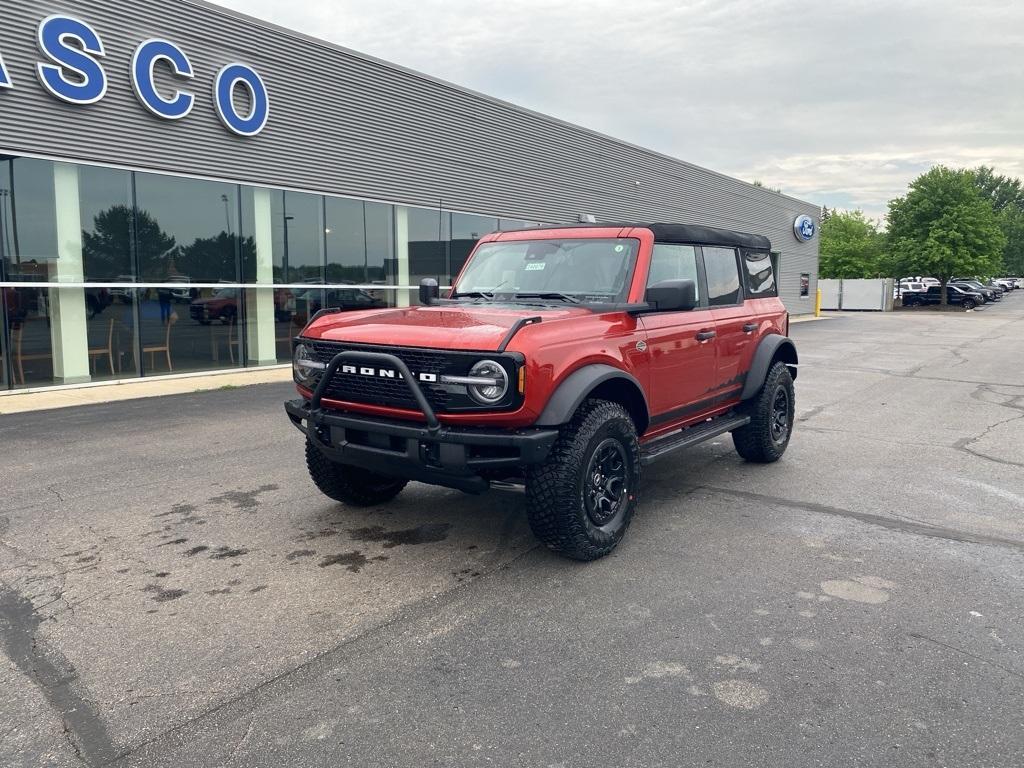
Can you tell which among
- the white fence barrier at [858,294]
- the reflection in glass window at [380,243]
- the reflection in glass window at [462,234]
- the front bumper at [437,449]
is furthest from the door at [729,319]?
the white fence barrier at [858,294]

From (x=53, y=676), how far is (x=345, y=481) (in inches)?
89.7

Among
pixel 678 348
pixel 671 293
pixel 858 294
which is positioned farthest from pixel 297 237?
pixel 858 294

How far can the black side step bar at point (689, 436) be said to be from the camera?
5012 mm

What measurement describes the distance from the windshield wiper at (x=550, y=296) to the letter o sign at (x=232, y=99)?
10.4 metres

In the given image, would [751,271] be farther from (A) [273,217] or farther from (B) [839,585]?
(A) [273,217]

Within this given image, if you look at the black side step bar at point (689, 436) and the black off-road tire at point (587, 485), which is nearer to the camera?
the black off-road tire at point (587, 485)

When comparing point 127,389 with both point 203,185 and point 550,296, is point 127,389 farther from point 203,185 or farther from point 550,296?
point 550,296

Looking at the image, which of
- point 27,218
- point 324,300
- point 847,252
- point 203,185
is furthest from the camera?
point 847,252

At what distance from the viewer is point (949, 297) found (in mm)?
47969

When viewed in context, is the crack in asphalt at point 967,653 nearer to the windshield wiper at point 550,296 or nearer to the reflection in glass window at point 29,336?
the windshield wiper at point 550,296

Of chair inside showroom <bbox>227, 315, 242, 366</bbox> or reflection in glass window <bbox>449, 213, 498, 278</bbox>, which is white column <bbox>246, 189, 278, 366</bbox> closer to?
chair inside showroom <bbox>227, 315, 242, 366</bbox>

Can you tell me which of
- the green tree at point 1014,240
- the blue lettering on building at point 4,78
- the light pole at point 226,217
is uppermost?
the green tree at point 1014,240

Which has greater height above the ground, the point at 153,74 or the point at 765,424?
the point at 153,74

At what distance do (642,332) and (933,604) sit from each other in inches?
86.8
